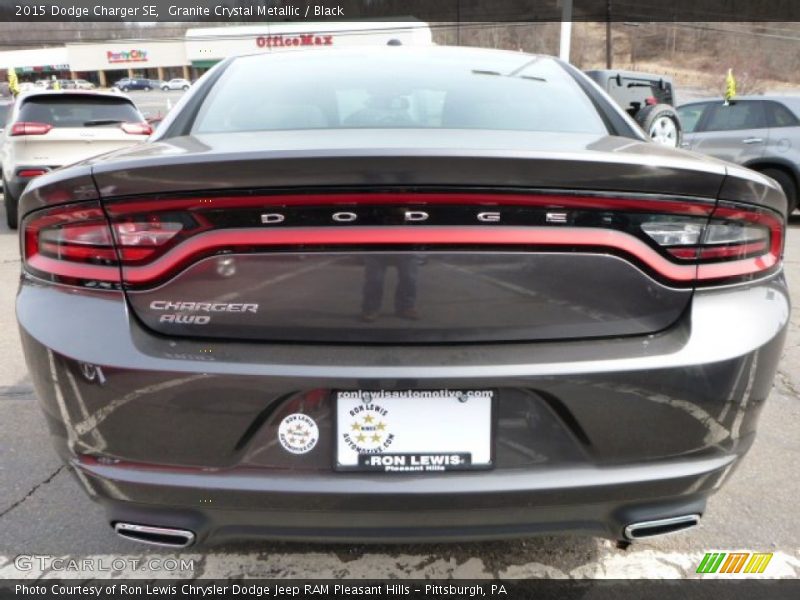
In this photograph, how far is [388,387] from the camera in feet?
4.39

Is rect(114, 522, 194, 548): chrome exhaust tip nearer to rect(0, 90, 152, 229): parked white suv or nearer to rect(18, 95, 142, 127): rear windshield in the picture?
rect(0, 90, 152, 229): parked white suv

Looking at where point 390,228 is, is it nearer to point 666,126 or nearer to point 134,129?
point 666,126

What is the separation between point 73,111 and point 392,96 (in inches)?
261

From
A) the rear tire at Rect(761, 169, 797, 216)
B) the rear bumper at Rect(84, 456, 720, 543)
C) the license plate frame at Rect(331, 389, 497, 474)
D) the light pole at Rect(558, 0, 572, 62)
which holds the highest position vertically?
the light pole at Rect(558, 0, 572, 62)

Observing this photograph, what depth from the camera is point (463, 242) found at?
4.38 feet

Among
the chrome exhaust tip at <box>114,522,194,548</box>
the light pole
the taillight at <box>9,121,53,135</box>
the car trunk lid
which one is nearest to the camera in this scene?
the car trunk lid

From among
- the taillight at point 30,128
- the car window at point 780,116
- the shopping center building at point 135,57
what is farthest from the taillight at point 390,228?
the shopping center building at point 135,57

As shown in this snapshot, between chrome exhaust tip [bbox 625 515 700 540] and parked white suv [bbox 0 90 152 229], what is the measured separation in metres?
6.81

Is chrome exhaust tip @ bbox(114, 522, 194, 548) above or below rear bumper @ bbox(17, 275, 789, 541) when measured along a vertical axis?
below

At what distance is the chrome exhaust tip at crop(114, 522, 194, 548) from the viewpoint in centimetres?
146

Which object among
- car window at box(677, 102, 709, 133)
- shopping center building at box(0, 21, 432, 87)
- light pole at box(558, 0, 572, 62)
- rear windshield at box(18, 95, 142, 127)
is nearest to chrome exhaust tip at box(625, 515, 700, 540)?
rear windshield at box(18, 95, 142, 127)

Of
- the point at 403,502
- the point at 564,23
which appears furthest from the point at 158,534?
the point at 564,23

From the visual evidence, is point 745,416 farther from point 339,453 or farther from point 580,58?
point 580,58

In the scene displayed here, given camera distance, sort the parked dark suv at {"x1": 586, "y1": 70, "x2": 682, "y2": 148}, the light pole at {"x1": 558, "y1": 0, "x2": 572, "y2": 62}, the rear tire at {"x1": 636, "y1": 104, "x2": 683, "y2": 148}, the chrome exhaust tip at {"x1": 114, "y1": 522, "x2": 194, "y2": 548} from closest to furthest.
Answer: the chrome exhaust tip at {"x1": 114, "y1": 522, "x2": 194, "y2": 548} → the rear tire at {"x1": 636, "y1": 104, "x2": 683, "y2": 148} → the parked dark suv at {"x1": 586, "y1": 70, "x2": 682, "y2": 148} → the light pole at {"x1": 558, "y1": 0, "x2": 572, "y2": 62}
